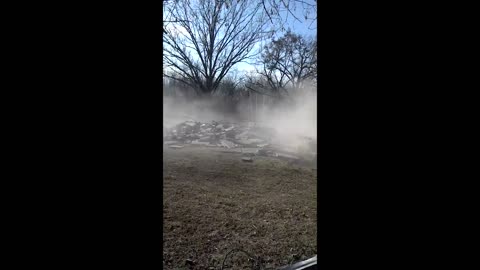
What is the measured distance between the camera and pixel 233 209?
3270 millimetres

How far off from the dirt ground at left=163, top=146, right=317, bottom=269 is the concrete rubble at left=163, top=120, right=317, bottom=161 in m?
0.11

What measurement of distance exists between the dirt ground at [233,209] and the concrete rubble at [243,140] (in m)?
0.11

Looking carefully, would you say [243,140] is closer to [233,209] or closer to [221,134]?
[221,134]

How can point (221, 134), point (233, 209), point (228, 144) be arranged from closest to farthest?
point (233, 209)
point (221, 134)
point (228, 144)

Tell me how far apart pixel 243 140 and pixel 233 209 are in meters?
1.42

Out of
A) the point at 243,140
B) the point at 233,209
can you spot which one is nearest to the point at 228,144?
the point at 243,140

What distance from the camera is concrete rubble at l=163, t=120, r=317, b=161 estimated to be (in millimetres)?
3918

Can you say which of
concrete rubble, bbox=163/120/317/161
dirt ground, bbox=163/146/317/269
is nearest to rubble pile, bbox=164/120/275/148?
concrete rubble, bbox=163/120/317/161

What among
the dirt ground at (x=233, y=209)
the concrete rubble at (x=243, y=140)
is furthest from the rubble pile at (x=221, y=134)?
the dirt ground at (x=233, y=209)
